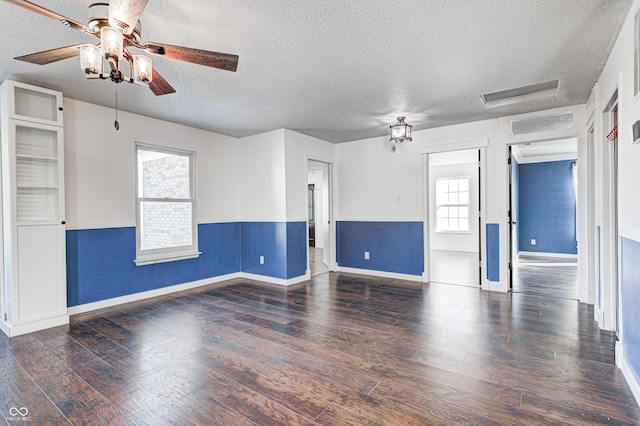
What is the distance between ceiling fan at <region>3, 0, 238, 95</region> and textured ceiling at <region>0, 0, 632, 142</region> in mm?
314

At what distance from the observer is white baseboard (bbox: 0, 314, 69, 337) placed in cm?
296

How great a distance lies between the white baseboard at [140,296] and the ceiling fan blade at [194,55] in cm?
316

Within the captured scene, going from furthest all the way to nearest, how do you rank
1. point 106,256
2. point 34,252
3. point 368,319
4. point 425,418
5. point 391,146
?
point 391,146, point 106,256, point 368,319, point 34,252, point 425,418

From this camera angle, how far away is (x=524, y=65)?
2.72 meters

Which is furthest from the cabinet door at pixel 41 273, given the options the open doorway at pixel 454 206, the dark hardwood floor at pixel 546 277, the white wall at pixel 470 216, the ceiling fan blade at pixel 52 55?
the white wall at pixel 470 216

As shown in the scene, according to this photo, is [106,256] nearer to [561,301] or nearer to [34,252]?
[34,252]

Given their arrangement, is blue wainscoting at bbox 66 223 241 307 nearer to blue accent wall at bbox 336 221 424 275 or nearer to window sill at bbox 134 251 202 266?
window sill at bbox 134 251 202 266

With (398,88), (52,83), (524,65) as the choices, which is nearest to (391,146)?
(398,88)

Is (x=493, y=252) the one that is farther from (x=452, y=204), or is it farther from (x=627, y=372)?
(x=452, y=204)

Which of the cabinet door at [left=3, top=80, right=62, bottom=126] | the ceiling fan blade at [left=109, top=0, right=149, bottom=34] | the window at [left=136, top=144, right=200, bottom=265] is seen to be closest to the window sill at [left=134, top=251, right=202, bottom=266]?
the window at [left=136, top=144, right=200, bottom=265]

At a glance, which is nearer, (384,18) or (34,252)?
(384,18)

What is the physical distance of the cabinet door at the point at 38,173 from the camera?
3.05 meters

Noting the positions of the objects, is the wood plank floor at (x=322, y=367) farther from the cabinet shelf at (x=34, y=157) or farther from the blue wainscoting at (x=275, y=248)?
the cabinet shelf at (x=34, y=157)

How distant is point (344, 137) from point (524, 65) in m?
2.97
